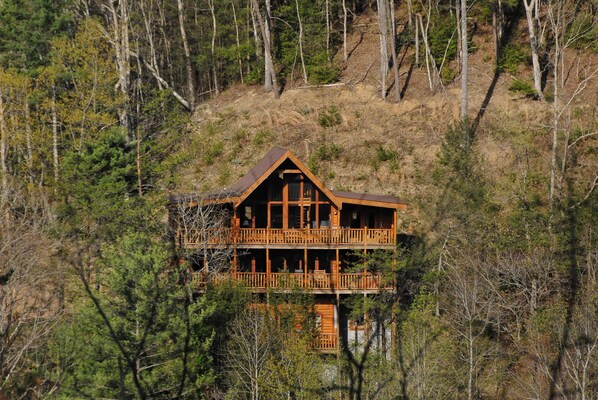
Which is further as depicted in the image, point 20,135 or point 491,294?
point 20,135

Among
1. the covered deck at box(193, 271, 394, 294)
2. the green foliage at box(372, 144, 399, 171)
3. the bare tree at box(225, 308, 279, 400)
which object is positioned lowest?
the bare tree at box(225, 308, 279, 400)

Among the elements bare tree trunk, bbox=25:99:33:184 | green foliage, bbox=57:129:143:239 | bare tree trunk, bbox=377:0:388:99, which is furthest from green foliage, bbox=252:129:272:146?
bare tree trunk, bbox=25:99:33:184

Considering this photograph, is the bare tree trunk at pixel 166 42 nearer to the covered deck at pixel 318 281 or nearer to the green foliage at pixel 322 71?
A: the green foliage at pixel 322 71

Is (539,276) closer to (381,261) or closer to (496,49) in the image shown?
(381,261)

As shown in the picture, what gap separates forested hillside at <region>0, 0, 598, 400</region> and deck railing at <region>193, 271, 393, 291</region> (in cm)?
72

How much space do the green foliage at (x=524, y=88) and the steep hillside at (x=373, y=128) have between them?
361 mm

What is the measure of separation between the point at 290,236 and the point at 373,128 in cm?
1683

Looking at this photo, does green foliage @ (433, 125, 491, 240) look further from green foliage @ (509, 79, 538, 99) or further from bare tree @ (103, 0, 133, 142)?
bare tree @ (103, 0, 133, 142)

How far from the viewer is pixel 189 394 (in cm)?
1991

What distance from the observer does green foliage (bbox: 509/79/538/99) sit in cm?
3894

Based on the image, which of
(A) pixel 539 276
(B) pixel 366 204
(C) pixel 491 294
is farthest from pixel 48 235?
(A) pixel 539 276

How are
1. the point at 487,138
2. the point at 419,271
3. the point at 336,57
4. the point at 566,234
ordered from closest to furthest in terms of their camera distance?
the point at 566,234 < the point at 419,271 < the point at 487,138 < the point at 336,57

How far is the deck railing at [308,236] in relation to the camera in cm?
2566

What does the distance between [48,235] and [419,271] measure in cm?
1569
